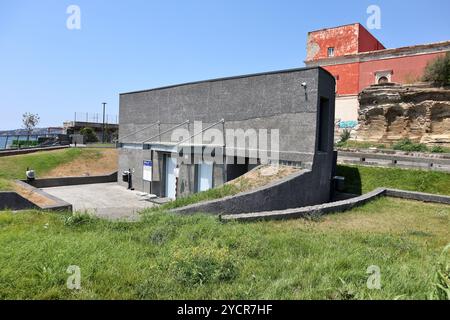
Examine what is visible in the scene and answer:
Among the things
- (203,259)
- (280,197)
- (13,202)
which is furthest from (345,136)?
(203,259)

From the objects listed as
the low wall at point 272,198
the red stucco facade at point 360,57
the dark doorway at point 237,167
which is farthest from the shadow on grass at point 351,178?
the red stucco facade at point 360,57

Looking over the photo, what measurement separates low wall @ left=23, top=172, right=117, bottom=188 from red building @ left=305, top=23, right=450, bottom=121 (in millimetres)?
29488

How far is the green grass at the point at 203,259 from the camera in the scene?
4.01 m

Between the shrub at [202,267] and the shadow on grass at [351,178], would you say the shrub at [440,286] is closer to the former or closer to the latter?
the shrub at [202,267]

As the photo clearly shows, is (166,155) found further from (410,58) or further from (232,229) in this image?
(410,58)

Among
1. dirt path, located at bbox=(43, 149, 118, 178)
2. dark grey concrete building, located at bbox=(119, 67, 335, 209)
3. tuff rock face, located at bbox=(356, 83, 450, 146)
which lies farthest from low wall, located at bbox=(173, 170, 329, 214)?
tuff rock face, located at bbox=(356, 83, 450, 146)

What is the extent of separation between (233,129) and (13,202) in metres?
8.97

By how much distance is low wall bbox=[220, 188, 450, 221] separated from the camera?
8.51 m

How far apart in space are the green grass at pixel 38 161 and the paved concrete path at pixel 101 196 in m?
4.90

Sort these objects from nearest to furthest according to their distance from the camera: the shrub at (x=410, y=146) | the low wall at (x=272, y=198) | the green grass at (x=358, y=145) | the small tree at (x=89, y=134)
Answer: the low wall at (x=272, y=198) → the shrub at (x=410, y=146) → the green grass at (x=358, y=145) → the small tree at (x=89, y=134)

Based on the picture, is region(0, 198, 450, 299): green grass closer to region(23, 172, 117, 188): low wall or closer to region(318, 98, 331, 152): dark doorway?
region(318, 98, 331, 152): dark doorway

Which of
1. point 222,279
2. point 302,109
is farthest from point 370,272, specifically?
point 302,109

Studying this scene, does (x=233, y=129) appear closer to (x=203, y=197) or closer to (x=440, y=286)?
(x=203, y=197)

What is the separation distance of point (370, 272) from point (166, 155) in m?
15.9
